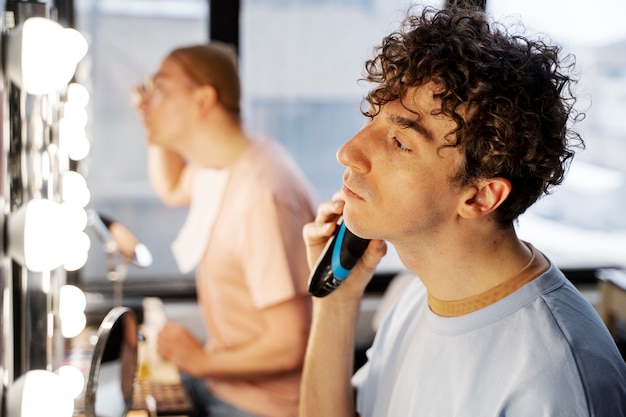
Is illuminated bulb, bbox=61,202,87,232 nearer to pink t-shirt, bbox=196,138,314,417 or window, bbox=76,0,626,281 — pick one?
pink t-shirt, bbox=196,138,314,417

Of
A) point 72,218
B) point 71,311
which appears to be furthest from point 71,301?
point 72,218

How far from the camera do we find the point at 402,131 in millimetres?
1229

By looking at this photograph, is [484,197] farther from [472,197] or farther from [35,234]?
[35,234]

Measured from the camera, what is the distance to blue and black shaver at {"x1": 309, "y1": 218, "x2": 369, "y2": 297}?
1.45m

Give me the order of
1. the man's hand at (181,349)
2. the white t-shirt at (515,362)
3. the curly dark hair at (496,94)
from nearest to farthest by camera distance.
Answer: the white t-shirt at (515,362)
the curly dark hair at (496,94)
the man's hand at (181,349)

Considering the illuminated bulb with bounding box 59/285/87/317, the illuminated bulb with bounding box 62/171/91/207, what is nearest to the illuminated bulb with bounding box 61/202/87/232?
the illuminated bulb with bounding box 62/171/91/207

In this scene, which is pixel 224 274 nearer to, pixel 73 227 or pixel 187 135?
pixel 187 135

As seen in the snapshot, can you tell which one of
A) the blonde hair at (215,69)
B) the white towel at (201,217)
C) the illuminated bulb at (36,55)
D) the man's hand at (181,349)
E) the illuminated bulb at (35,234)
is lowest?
the man's hand at (181,349)

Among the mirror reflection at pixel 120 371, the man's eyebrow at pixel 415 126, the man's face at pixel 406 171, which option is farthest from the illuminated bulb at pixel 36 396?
the man's eyebrow at pixel 415 126

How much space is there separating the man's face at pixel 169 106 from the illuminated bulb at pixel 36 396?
4.27 feet

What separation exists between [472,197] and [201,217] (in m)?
1.27

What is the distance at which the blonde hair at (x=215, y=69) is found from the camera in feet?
7.75

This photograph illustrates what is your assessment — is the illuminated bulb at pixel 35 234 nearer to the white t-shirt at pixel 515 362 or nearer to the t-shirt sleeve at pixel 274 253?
the white t-shirt at pixel 515 362

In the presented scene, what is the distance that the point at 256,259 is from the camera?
2.08 meters
